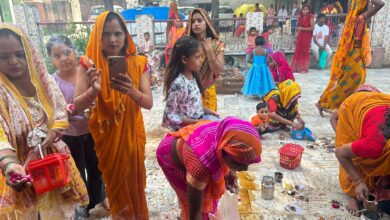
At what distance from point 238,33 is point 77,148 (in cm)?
916

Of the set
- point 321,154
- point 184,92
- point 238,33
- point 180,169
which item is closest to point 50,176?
point 180,169

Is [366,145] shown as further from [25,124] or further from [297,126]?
[25,124]

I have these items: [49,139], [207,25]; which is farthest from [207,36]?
[49,139]

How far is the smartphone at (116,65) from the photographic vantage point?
2070 mm

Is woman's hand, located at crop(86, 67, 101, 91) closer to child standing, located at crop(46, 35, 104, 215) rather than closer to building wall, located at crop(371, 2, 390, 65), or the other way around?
child standing, located at crop(46, 35, 104, 215)

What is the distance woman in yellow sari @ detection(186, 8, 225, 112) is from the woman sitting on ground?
5.25 feet

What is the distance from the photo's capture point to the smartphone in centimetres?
207

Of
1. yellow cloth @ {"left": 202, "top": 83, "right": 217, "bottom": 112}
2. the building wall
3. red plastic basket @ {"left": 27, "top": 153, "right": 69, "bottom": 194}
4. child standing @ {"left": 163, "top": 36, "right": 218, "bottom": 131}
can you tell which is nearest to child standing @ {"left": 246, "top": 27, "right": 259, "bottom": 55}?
the building wall

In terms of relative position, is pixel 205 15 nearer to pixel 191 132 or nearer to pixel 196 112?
pixel 196 112

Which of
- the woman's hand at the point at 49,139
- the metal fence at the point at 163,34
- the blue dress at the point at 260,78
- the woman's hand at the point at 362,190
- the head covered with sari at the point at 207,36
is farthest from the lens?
the metal fence at the point at 163,34

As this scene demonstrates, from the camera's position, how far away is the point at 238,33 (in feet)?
35.8

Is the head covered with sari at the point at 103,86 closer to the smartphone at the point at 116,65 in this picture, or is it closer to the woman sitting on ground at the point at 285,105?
the smartphone at the point at 116,65

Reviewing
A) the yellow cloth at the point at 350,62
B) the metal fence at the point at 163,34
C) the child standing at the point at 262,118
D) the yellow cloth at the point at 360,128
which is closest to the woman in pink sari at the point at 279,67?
the yellow cloth at the point at 350,62

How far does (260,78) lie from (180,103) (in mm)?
4375
